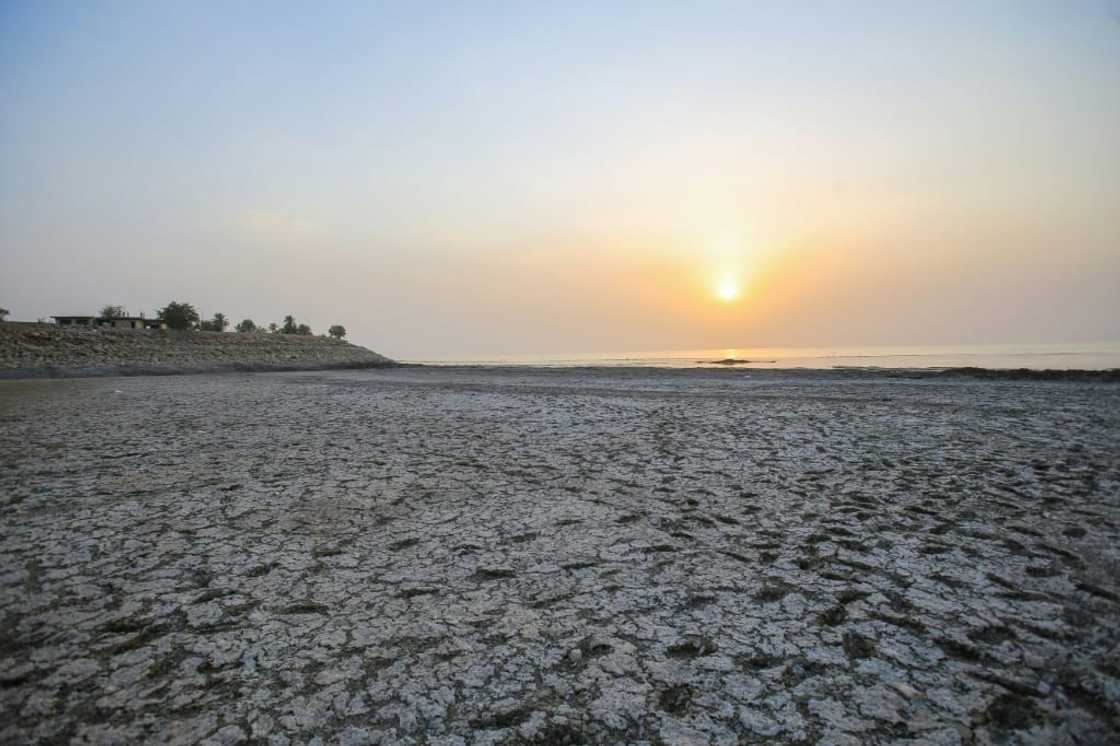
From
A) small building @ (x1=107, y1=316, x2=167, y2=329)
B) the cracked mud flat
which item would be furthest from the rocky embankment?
the cracked mud flat

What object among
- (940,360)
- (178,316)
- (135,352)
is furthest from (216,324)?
(940,360)

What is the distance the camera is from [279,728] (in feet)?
5.85

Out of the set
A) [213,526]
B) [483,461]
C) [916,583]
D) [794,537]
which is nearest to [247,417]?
[483,461]

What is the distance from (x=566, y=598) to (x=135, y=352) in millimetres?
39060

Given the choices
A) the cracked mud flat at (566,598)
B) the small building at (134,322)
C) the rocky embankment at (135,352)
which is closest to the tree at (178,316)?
the small building at (134,322)

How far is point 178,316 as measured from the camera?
5531 centimetres

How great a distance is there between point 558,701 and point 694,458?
4.01m

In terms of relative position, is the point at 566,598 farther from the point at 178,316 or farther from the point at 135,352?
the point at 178,316

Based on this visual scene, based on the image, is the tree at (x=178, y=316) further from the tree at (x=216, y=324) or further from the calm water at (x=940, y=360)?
the calm water at (x=940, y=360)

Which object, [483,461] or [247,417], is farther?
[247,417]

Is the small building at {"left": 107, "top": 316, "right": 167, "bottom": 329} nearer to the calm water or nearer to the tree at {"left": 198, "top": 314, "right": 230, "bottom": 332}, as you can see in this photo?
the tree at {"left": 198, "top": 314, "right": 230, "bottom": 332}

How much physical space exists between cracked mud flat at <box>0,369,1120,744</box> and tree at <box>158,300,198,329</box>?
194 feet

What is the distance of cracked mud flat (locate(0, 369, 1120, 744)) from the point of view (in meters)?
1.83

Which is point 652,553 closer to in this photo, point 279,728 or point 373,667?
point 373,667
